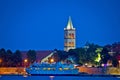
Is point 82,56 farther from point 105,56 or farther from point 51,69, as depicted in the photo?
point 51,69

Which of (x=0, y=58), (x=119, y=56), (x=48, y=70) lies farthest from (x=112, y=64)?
(x=0, y=58)

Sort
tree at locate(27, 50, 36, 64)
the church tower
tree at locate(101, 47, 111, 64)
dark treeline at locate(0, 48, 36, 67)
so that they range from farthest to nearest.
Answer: the church tower → tree at locate(27, 50, 36, 64) → dark treeline at locate(0, 48, 36, 67) → tree at locate(101, 47, 111, 64)

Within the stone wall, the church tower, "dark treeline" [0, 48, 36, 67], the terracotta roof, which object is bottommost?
the stone wall

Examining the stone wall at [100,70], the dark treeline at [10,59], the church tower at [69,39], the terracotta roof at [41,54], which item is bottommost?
the stone wall at [100,70]

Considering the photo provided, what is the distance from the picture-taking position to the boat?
431 feet

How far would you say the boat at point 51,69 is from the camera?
131500 mm

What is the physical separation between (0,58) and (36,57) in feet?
38.0

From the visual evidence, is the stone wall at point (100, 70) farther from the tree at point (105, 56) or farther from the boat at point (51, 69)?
the tree at point (105, 56)

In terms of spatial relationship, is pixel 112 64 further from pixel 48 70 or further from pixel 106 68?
pixel 48 70

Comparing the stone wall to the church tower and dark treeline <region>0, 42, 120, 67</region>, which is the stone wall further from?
the church tower

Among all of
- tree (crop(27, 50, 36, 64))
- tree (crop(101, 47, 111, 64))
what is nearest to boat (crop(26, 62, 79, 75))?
→ tree (crop(101, 47, 111, 64))

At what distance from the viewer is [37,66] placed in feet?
436

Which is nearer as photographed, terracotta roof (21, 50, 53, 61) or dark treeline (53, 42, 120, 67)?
dark treeline (53, 42, 120, 67)

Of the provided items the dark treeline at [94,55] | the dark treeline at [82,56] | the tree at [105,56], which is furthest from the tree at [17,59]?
the tree at [105,56]
